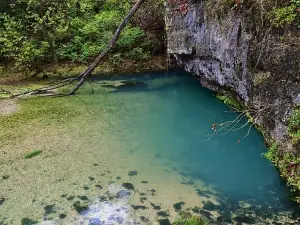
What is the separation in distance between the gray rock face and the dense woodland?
15.7ft

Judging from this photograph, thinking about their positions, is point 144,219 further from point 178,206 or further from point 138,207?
point 178,206

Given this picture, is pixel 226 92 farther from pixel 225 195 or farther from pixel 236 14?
pixel 225 195

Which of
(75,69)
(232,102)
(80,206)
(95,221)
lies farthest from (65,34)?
(95,221)

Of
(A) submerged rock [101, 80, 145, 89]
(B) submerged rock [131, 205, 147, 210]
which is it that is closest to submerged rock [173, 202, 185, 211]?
→ (B) submerged rock [131, 205, 147, 210]

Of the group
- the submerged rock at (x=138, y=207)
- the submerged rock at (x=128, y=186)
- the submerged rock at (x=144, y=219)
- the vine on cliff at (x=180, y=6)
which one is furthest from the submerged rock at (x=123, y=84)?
the submerged rock at (x=144, y=219)

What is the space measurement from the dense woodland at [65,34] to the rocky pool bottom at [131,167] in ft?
17.9

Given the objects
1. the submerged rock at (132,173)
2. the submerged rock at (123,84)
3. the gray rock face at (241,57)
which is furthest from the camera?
the submerged rock at (123,84)

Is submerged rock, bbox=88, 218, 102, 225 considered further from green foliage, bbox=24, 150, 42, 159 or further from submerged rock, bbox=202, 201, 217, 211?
green foliage, bbox=24, 150, 42, 159

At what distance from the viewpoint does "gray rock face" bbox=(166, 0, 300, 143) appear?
22.5ft

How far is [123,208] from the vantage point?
6.25 metres

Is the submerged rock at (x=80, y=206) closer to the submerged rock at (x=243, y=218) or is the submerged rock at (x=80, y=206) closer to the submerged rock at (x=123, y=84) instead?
the submerged rock at (x=243, y=218)

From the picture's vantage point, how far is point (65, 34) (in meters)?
18.5

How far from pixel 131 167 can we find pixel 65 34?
12736mm

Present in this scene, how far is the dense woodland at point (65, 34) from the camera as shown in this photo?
16.6 m
